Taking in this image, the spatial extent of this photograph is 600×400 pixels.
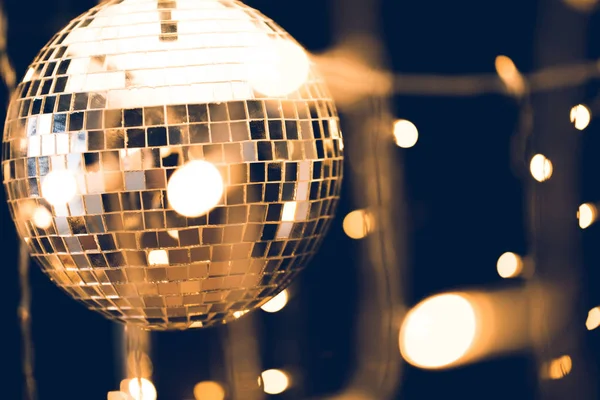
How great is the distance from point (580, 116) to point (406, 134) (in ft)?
0.75

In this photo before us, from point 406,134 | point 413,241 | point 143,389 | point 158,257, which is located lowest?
point 158,257

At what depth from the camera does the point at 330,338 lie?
42.6 inches

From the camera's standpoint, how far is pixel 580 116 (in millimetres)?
1007

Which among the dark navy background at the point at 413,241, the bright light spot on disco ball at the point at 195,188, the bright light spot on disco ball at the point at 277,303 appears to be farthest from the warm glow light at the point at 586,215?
the bright light spot on disco ball at the point at 195,188

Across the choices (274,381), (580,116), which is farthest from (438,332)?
(580,116)

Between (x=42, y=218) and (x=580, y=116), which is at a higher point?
(x=580, y=116)

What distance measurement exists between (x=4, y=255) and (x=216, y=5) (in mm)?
633

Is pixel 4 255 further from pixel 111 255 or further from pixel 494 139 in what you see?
pixel 494 139

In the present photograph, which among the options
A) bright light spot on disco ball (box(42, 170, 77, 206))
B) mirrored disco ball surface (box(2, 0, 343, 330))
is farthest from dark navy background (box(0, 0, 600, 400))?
bright light spot on disco ball (box(42, 170, 77, 206))

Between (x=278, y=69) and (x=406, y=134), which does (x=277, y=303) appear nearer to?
(x=406, y=134)

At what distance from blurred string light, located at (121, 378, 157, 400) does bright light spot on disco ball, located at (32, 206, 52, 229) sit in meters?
0.55

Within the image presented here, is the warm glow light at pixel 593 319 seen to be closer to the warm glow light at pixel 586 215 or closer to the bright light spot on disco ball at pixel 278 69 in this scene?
the warm glow light at pixel 586 215

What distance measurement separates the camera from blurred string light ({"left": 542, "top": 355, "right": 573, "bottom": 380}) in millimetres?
1037

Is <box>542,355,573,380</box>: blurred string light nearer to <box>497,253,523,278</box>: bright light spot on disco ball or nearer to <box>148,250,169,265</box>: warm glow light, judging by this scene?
<box>497,253,523,278</box>: bright light spot on disco ball
